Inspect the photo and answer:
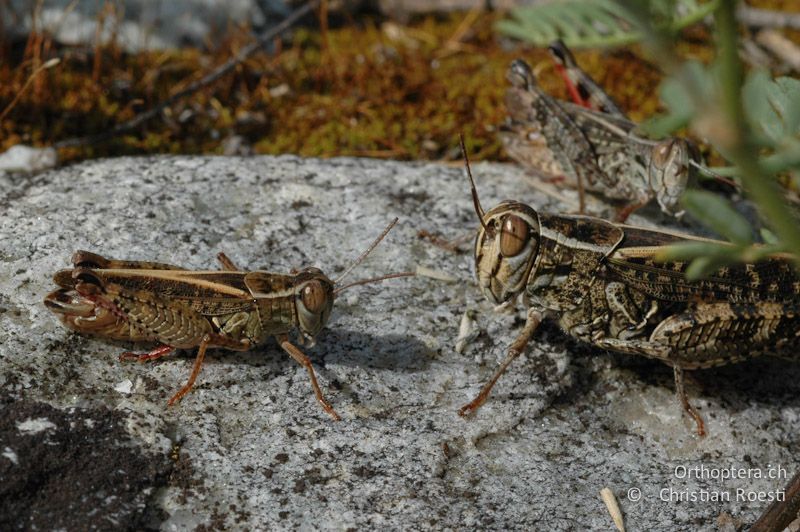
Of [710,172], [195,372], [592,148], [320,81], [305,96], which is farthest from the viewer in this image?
[320,81]

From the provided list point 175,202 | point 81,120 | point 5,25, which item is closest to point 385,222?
point 175,202

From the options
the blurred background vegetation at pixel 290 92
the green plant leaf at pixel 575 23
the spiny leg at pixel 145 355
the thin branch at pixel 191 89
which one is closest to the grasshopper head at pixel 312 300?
the spiny leg at pixel 145 355

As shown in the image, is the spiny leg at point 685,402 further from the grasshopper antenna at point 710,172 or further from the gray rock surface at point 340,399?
the grasshopper antenna at point 710,172

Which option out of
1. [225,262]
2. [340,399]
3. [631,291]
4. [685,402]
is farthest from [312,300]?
[685,402]

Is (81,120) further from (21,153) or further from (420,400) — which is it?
(420,400)

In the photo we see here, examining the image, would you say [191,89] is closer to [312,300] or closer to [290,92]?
[290,92]
